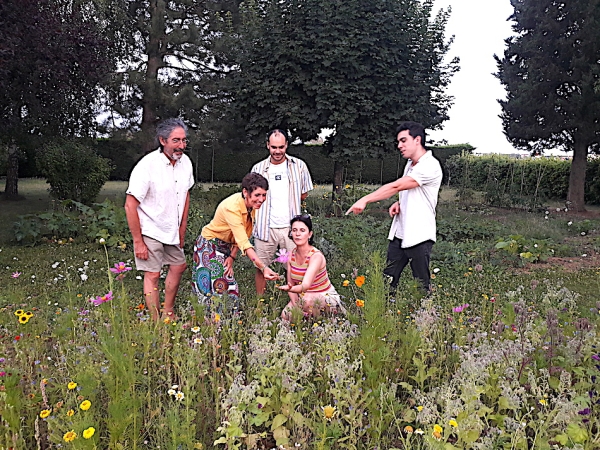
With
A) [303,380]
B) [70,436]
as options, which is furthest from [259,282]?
[70,436]

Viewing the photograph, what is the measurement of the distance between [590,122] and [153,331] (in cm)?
1246

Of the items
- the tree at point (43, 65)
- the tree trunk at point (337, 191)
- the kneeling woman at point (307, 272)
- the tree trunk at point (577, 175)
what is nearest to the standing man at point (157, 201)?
the kneeling woman at point (307, 272)

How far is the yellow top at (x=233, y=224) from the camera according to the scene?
11.7 feet

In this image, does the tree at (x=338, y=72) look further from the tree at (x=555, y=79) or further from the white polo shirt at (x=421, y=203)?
the white polo shirt at (x=421, y=203)

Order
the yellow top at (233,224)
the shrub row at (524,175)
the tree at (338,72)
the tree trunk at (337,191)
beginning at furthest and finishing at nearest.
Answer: the shrub row at (524,175), the tree trunk at (337,191), the tree at (338,72), the yellow top at (233,224)

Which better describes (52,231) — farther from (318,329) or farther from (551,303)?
(551,303)

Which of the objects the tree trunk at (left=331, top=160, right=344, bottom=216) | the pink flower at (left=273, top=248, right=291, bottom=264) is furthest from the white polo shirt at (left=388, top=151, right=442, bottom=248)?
the tree trunk at (left=331, top=160, right=344, bottom=216)

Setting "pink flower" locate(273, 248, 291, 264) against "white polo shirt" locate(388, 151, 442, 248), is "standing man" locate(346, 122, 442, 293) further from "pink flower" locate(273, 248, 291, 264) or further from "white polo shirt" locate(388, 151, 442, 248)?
"pink flower" locate(273, 248, 291, 264)

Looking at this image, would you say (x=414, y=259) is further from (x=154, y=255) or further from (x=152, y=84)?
(x=152, y=84)

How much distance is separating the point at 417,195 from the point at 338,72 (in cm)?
654

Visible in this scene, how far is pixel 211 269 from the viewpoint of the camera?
3.75 metres

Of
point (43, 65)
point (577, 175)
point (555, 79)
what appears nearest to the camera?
point (43, 65)

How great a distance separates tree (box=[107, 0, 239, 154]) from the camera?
1505cm

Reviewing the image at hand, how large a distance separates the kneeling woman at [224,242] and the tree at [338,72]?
612 cm
